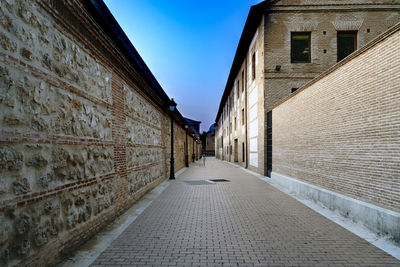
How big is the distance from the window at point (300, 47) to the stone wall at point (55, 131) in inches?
447

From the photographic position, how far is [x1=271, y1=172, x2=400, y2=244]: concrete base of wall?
4.11m

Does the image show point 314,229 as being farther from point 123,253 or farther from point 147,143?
point 147,143

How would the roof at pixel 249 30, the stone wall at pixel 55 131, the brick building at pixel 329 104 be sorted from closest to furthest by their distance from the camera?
1. the stone wall at pixel 55 131
2. the brick building at pixel 329 104
3. the roof at pixel 249 30

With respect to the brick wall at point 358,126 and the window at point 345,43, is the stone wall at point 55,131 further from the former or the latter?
the window at point 345,43

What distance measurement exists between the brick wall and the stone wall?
572cm

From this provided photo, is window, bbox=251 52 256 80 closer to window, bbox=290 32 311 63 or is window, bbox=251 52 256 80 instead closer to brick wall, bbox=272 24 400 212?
window, bbox=290 32 311 63

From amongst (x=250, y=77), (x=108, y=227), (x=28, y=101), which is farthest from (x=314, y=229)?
(x=250, y=77)

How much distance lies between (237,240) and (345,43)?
575 inches

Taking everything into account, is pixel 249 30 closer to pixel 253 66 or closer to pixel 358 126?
pixel 253 66

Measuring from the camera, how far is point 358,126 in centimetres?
530

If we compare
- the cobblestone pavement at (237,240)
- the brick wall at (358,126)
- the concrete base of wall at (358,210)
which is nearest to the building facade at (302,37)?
the brick wall at (358,126)

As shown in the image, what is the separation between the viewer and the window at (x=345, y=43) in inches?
538

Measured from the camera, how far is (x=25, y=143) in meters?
2.76

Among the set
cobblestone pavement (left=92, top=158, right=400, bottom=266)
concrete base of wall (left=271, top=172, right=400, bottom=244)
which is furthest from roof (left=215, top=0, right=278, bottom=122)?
cobblestone pavement (left=92, top=158, right=400, bottom=266)
